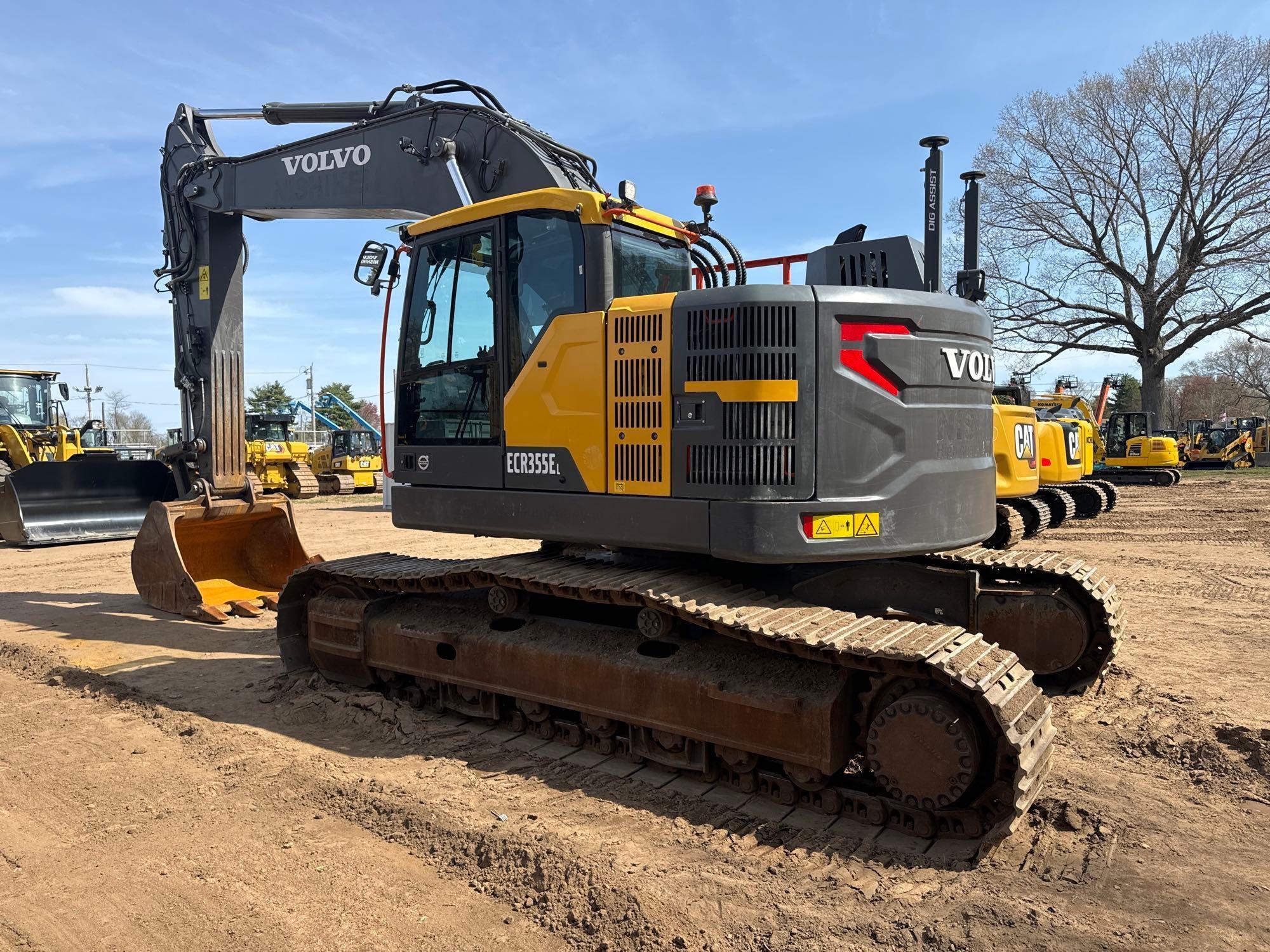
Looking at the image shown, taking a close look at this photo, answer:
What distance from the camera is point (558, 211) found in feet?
15.7

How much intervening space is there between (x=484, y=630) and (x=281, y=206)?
489 cm

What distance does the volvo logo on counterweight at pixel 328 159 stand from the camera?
23.5ft

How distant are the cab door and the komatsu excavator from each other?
0.02 meters

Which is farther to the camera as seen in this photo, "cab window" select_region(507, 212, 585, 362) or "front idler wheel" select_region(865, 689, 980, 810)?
"cab window" select_region(507, 212, 585, 362)

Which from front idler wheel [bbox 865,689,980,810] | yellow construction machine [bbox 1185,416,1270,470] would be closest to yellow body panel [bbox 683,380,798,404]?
front idler wheel [bbox 865,689,980,810]

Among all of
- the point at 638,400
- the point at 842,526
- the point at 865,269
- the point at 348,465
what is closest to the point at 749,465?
the point at 842,526

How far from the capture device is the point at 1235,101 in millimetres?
30406

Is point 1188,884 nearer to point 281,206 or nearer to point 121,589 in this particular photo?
point 281,206

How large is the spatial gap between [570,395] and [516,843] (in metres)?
2.21

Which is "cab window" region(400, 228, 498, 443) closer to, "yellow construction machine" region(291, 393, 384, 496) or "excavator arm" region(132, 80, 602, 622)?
"excavator arm" region(132, 80, 602, 622)

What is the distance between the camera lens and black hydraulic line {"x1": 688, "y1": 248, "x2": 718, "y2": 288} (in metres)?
5.44

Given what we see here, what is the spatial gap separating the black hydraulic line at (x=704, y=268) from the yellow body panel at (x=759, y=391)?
5.01ft

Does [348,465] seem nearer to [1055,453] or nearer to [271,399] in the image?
[1055,453]

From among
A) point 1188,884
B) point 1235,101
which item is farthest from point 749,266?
point 1235,101
